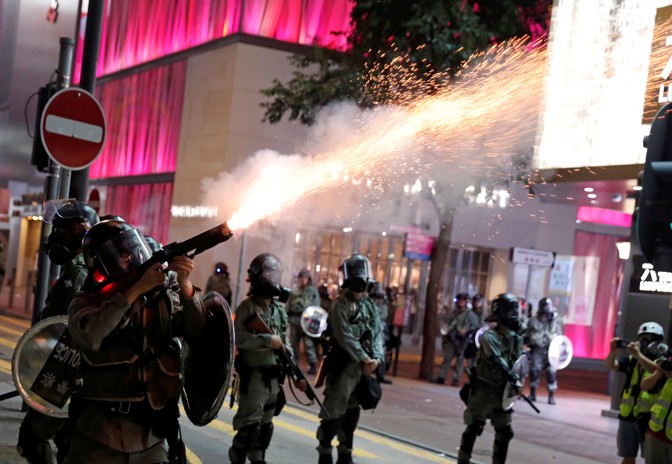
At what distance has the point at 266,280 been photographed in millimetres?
8000

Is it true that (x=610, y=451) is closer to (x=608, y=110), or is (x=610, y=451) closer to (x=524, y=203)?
(x=608, y=110)

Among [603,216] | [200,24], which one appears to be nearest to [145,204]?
[200,24]

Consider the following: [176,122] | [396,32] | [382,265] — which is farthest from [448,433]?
[176,122]

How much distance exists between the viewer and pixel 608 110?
1315cm

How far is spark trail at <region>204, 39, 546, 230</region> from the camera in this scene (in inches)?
528

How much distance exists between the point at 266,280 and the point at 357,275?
3.89 feet

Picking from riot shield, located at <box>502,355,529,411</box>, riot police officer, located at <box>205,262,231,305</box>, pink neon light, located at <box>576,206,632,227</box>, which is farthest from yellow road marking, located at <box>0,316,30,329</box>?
pink neon light, located at <box>576,206,632,227</box>

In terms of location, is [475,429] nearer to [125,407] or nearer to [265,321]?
[265,321]

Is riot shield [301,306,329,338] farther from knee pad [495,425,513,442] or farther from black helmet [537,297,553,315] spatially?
black helmet [537,297,553,315]

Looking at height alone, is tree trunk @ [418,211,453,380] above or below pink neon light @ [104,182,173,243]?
below

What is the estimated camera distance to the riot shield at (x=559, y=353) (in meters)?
12.0

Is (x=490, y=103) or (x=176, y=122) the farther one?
(x=176, y=122)

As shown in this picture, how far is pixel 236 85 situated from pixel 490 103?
11.4m

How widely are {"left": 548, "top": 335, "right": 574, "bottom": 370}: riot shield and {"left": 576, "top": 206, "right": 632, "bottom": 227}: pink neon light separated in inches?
611
